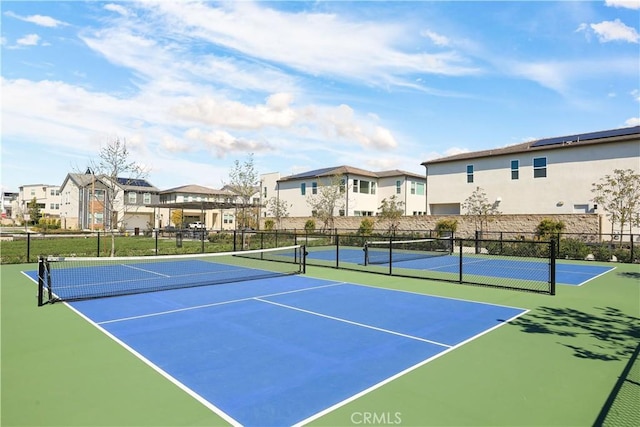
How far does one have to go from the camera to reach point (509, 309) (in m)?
9.12

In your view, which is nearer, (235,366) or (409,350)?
(235,366)

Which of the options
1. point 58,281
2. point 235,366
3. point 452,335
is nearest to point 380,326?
point 452,335

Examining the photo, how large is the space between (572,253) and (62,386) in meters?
23.8

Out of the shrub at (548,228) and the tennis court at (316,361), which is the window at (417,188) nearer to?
the shrub at (548,228)

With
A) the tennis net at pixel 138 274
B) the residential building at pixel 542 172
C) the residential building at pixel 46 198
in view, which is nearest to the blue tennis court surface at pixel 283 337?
the tennis net at pixel 138 274

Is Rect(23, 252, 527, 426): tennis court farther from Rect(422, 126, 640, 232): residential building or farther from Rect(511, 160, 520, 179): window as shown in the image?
Rect(511, 160, 520, 179): window

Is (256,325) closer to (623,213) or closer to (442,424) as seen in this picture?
(442,424)

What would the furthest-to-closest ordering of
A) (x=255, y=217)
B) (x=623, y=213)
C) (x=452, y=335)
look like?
1. (x=255, y=217)
2. (x=623, y=213)
3. (x=452, y=335)

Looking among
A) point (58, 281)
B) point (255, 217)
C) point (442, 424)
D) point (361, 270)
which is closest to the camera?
point (442, 424)

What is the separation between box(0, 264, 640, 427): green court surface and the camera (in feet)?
13.2

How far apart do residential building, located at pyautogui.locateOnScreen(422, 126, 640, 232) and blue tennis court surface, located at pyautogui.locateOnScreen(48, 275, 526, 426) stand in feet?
69.8

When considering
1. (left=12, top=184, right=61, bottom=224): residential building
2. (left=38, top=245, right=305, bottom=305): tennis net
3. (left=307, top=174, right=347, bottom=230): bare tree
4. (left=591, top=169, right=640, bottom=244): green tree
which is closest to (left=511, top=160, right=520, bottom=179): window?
(left=591, top=169, right=640, bottom=244): green tree
